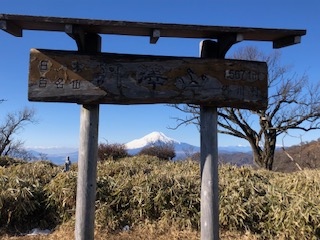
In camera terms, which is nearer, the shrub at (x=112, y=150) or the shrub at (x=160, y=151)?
the shrub at (x=112, y=150)

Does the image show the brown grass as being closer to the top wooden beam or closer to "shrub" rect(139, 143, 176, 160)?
the top wooden beam

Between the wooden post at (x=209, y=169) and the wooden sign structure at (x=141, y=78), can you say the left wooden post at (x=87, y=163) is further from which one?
the wooden post at (x=209, y=169)

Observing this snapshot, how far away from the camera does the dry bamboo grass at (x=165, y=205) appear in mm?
4887

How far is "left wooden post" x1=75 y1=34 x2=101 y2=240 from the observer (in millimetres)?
3438

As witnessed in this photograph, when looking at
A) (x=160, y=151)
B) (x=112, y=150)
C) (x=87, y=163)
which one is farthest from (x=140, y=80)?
(x=160, y=151)

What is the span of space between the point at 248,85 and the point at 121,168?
4.34 metres

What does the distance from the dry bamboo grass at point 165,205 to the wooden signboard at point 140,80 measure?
2.36 meters

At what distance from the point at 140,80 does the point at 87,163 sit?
113cm

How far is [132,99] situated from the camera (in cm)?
337

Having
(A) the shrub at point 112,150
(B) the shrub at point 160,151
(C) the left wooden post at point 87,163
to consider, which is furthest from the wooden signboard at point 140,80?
(B) the shrub at point 160,151

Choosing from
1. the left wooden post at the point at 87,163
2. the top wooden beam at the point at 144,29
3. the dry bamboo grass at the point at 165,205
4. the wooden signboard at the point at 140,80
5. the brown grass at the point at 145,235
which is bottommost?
the brown grass at the point at 145,235

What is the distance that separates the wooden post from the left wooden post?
1280 mm

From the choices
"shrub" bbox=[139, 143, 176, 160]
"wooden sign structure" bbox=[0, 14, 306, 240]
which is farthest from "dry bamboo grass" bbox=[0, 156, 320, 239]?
"shrub" bbox=[139, 143, 176, 160]

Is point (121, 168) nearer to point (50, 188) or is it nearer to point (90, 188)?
point (50, 188)
